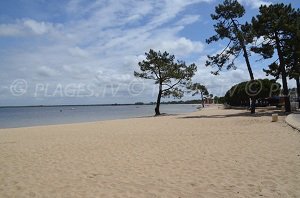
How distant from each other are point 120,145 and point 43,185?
5.91m

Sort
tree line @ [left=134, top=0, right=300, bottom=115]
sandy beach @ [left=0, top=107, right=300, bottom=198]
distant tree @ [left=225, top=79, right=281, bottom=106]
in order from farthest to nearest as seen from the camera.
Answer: distant tree @ [left=225, top=79, right=281, bottom=106] → tree line @ [left=134, top=0, right=300, bottom=115] → sandy beach @ [left=0, top=107, right=300, bottom=198]

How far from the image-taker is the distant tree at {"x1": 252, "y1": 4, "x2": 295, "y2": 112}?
1170 inches

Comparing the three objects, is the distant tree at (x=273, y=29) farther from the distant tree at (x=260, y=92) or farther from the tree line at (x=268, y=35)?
the distant tree at (x=260, y=92)

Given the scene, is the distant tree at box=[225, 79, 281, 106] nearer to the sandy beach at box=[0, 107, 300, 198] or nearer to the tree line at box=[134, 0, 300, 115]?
the tree line at box=[134, 0, 300, 115]

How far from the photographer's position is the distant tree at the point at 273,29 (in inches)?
1170

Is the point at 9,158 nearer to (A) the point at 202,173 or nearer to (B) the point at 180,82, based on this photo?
(A) the point at 202,173

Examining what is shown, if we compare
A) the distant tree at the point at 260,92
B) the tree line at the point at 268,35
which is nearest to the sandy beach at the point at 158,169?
the tree line at the point at 268,35

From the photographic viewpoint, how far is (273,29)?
2977cm

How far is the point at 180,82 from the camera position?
4541 centimetres

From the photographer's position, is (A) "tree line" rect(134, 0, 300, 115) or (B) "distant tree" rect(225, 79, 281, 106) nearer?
(A) "tree line" rect(134, 0, 300, 115)

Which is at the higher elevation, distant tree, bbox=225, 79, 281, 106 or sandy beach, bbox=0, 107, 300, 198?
distant tree, bbox=225, 79, 281, 106

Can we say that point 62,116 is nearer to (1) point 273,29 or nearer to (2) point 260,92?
(2) point 260,92

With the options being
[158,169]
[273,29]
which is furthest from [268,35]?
[158,169]

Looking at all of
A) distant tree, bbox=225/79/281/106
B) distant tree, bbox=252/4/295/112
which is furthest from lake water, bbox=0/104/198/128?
distant tree, bbox=252/4/295/112
